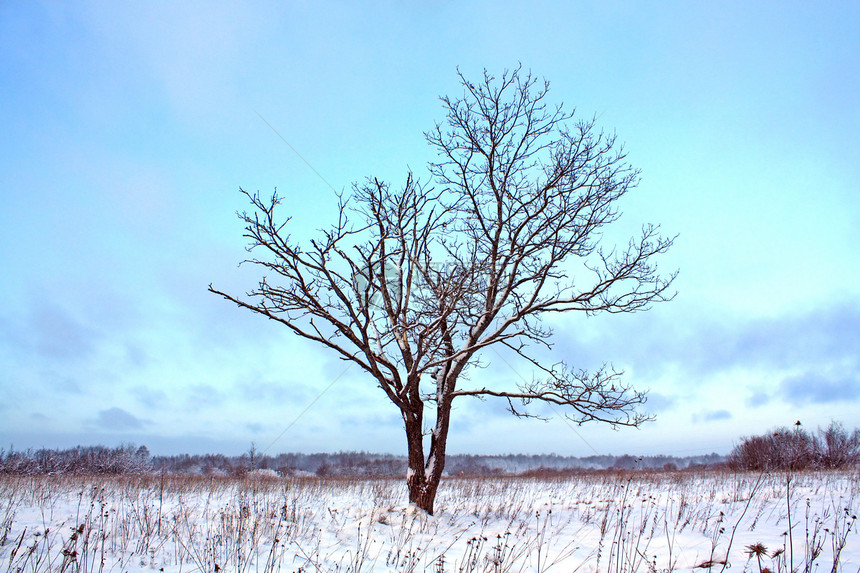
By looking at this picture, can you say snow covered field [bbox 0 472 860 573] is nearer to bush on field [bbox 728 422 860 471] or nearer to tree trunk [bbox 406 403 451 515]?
tree trunk [bbox 406 403 451 515]

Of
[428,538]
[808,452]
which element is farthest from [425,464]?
[808,452]

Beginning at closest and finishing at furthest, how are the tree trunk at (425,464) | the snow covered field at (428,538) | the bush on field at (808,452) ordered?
the snow covered field at (428,538)
the tree trunk at (425,464)
the bush on field at (808,452)

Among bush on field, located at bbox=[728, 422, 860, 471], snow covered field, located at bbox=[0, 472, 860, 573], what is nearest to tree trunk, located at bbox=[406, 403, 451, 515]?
snow covered field, located at bbox=[0, 472, 860, 573]

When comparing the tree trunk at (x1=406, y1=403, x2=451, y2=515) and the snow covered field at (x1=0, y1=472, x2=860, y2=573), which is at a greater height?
the tree trunk at (x1=406, y1=403, x2=451, y2=515)

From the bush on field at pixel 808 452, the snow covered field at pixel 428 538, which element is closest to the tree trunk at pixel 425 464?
the snow covered field at pixel 428 538

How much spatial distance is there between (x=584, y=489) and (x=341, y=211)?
13.2 meters

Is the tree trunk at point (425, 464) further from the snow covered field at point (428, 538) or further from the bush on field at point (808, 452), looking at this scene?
the bush on field at point (808, 452)

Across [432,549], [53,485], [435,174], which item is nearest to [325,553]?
[432,549]

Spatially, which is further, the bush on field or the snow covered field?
the bush on field

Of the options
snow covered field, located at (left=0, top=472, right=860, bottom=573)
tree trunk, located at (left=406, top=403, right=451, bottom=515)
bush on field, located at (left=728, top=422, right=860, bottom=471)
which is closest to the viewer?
snow covered field, located at (left=0, top=472, right=860, bottom=573)

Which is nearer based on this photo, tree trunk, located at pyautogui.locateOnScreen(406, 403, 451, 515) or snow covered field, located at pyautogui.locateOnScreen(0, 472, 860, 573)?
snow covered field, located at pyautogui.locateOnScreen(0, 472, 860, 573)

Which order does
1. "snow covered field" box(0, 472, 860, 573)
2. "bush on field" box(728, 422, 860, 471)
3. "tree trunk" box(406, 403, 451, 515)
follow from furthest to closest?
1. "bush on field" box(728, 422, 860, 471)
2. "tree trunk" box(406, 403, 451, 515)
3. "snow covered field" box(0, 472, 860, 573)

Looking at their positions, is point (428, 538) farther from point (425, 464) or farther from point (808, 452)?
point (808, 452)

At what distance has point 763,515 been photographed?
816cm
